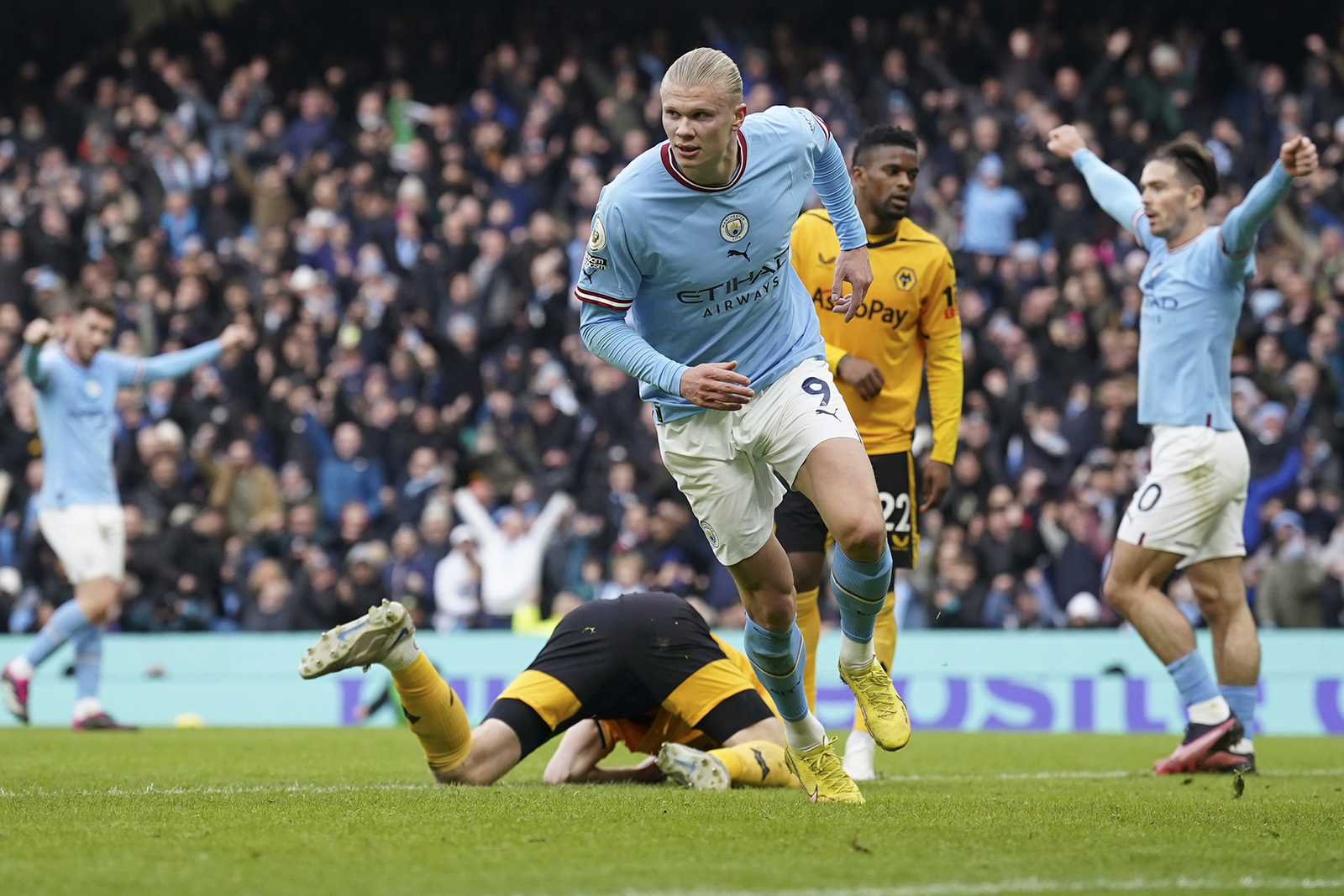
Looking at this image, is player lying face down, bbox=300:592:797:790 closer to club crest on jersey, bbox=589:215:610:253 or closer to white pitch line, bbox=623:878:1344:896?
club crest on jersey, bbox=589:215:610:253

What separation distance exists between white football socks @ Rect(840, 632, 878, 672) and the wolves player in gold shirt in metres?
1.39

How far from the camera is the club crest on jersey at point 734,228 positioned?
5855 mm

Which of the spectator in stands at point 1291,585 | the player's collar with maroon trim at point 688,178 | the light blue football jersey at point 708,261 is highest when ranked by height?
the player's collar with maroon trim at point 688,178

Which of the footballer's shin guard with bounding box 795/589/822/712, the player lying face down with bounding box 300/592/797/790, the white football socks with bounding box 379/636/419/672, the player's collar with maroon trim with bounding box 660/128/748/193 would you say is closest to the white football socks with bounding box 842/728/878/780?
the footballer's shin guard with bounding box 795/589/822/712

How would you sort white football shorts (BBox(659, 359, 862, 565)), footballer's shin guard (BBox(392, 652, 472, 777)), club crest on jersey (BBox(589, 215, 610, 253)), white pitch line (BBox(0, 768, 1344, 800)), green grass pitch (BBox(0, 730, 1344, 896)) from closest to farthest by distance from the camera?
green grass pitch (BBox(0, 730, 1344, 896))
club crest on jersey (BBox(589, 215, 610, 253))
white football shorts (BBox(659, 359, 862, 565))
white pitch line (BBox(0, 768, 1344, 800))
footballer's shin guard (BBox(392, 652, 472, 777))

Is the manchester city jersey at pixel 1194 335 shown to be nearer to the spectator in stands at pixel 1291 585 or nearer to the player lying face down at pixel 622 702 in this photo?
the player lying face down at pixel 622 702

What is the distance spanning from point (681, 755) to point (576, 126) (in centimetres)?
1492

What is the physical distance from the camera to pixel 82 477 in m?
11.3

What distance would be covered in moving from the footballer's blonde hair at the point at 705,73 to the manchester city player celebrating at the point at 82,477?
6415 millimetres

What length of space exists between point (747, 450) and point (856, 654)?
2.90 feet

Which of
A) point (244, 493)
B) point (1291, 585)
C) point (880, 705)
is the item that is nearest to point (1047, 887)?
point (880, 705)

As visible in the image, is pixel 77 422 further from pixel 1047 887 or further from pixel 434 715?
pixel 1047 887

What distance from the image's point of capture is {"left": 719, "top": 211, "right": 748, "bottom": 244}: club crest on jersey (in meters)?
5.86

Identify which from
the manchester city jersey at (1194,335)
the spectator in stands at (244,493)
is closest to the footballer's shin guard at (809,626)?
the manchester city jersey at (1194,335)
